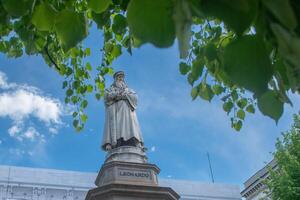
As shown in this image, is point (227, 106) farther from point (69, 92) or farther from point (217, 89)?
point (69, 92)

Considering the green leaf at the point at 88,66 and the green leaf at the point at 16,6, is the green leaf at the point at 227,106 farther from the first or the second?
the green leaf at the point at 16,6

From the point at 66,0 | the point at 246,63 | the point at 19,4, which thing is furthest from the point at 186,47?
the point at 66,0

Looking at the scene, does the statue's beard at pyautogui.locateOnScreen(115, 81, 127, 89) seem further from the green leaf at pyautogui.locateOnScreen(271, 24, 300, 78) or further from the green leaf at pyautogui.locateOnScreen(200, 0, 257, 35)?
the green leaf at pyautogui.locateOnScreen(271, 24, 300, 78)

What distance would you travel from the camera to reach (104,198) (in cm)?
1127

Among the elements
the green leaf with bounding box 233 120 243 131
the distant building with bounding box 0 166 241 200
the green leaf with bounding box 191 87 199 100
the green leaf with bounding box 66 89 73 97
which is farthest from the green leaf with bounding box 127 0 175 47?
the distant building with bounding box 0 166 241 200

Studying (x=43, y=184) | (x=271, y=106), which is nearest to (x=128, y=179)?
(x=271, y=106)

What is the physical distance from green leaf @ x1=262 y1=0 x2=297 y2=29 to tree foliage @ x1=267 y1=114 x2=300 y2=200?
18513 millimetres

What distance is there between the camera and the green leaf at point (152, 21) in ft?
3.81

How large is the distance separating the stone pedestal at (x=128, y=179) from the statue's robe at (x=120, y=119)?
1.68 feet

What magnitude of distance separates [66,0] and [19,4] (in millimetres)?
1048

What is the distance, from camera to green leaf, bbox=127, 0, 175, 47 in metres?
1.16

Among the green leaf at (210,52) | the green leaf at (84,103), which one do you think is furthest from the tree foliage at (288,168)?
the green leaf at (210,52)

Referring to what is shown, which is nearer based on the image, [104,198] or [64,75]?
[64,75]

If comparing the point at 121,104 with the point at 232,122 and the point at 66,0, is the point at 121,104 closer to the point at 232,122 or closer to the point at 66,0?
the point at 232,122
